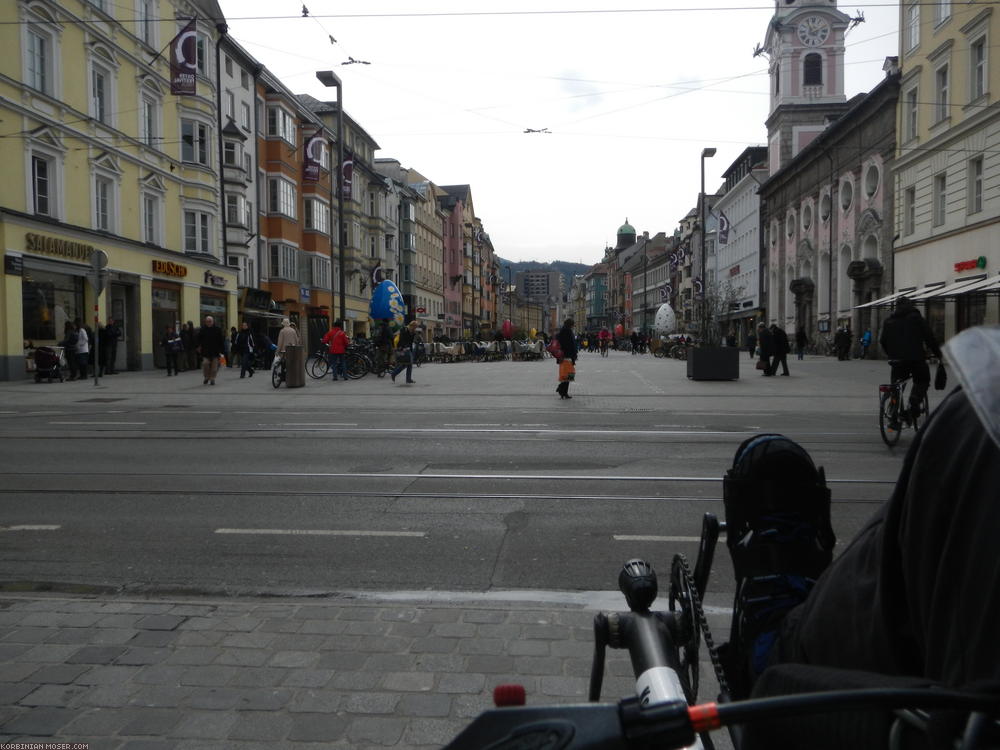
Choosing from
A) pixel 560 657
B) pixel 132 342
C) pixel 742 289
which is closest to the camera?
pixel 560 657

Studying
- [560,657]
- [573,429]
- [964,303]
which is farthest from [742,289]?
[560,657]

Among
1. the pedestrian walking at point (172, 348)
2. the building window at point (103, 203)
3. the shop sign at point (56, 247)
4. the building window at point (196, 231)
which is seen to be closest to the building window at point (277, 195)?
the building window at point (196, 231)

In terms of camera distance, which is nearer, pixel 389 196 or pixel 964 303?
pixel 964 303

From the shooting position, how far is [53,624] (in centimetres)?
397

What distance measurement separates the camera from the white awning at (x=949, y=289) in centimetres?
2841

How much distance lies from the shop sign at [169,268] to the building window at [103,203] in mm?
2594

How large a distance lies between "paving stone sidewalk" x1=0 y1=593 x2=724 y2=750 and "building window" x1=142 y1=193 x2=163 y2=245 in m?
28.1

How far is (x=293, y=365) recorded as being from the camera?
2086cm

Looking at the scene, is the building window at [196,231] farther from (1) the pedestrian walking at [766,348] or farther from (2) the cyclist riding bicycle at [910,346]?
(2) the cyclist riding bicycle at [910,346]

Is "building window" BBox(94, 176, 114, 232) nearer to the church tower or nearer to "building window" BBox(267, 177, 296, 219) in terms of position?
"building window" BBox(267, 177, 296, 219)

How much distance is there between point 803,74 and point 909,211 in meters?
29.5

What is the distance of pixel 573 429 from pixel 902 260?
30.1 m

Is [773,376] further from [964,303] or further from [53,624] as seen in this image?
[53,624]

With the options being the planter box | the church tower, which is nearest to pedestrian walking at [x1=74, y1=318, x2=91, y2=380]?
the planter box
